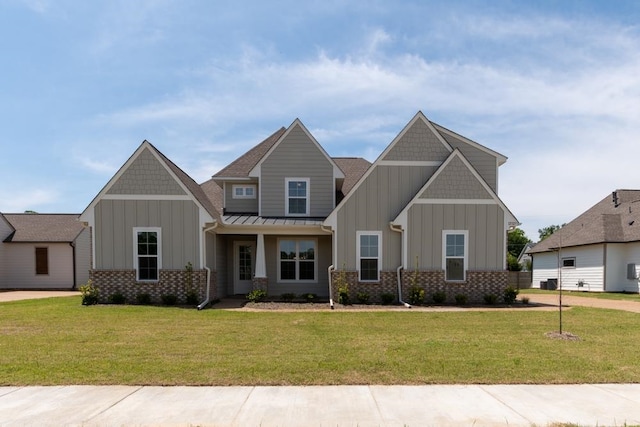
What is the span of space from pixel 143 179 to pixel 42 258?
13729 mm

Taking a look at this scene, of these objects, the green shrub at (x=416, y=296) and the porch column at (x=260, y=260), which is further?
the porch column at (x=260, y=260)

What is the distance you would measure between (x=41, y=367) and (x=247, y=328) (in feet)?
14.0

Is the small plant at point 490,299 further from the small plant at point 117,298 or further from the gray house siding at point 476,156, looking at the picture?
the small plant at point 117,298

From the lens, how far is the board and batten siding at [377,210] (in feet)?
48.7

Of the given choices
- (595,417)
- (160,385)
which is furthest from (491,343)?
(160,385)

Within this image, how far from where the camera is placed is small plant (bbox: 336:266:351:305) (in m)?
14.2

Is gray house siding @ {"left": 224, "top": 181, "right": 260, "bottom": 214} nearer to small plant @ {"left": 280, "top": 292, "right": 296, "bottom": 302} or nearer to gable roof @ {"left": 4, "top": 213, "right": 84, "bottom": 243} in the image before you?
small plant @ {"left": 280, "top": 292, "right": 296, "bottom": 302}

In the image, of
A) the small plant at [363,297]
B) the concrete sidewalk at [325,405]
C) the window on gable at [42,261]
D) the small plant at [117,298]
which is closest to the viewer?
the concrete sidewalk at [325,405]

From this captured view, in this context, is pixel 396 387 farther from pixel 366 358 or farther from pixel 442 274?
pixel 442 274

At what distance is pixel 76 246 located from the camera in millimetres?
22891

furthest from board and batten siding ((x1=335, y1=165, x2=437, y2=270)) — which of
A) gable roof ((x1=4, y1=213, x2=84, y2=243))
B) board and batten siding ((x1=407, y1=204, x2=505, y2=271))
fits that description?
gable roof ((x1=4, y1=213, x2=84, y2=243))

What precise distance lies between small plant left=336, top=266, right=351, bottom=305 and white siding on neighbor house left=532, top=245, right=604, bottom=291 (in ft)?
58.5

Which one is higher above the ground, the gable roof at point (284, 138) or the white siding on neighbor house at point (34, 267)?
the gable roof at point (284, 138)

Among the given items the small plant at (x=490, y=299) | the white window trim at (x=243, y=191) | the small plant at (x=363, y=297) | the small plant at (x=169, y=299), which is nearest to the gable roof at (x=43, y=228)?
the white window trim at (x=243, y=191)
